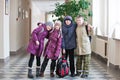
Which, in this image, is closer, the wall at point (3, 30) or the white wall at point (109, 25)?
the white wall at point (109, 25)

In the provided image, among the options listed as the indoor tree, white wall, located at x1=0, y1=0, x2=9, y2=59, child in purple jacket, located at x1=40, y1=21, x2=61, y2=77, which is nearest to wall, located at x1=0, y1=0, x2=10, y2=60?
white wall, located at x1=0, y1=0, x2=9, y2=59

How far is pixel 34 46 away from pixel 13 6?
212 inches

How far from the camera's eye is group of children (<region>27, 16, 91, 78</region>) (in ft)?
22.3

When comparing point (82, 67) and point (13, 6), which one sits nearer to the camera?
point (82, 67)

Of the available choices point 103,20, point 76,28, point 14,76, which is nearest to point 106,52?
point 103,20

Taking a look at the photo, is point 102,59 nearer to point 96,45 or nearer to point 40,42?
point 96,45

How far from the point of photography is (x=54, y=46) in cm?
687

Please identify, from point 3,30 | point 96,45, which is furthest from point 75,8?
point 3,30

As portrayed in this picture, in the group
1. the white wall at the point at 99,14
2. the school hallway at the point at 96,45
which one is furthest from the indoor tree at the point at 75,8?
the white wall at the point at 99,14

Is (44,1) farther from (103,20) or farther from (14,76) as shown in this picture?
(14,76)

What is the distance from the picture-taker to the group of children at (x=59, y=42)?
6793mm

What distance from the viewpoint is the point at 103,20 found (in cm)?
1145

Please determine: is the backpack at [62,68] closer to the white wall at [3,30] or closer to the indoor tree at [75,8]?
the white wall at [3,30]

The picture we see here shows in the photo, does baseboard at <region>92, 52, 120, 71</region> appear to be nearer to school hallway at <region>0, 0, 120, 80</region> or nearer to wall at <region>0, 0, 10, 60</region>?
school hallway at <region>0, 0, 120, 80</region>
